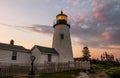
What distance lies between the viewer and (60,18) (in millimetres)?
31891

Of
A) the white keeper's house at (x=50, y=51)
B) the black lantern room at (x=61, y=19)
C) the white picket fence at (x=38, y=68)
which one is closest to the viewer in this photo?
the white picket fence at (x=38, y=68)

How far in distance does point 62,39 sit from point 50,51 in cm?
403

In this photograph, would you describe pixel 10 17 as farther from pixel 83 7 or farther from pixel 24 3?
pixel 83 7

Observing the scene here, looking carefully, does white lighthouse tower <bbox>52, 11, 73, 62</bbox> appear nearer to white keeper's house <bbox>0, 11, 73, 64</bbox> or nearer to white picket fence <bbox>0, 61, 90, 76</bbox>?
white keeper's house <bbox>0, 11, 73, 64</bbox>

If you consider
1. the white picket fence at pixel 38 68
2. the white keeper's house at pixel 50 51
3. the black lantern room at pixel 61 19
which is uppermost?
the black lantern room at pixel 61 19

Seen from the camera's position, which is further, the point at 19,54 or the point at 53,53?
the point at 53,53

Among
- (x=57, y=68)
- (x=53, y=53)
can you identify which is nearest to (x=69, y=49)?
(x=53, y=53)

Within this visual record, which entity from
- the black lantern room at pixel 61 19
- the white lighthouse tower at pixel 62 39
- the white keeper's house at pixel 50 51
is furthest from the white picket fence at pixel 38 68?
the black lantern room at pixel 61 19

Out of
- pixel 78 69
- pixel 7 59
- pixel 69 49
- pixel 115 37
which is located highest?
pixel 115 37

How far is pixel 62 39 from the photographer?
100.0 ft

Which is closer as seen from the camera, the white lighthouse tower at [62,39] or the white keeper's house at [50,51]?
the white keeper's house at [50,51]

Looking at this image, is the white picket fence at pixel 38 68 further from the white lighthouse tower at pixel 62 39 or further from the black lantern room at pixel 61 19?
the black lantern room at pixel 61 19

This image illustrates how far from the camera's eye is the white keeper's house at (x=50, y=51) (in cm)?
2417

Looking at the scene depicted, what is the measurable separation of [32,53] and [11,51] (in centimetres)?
497
